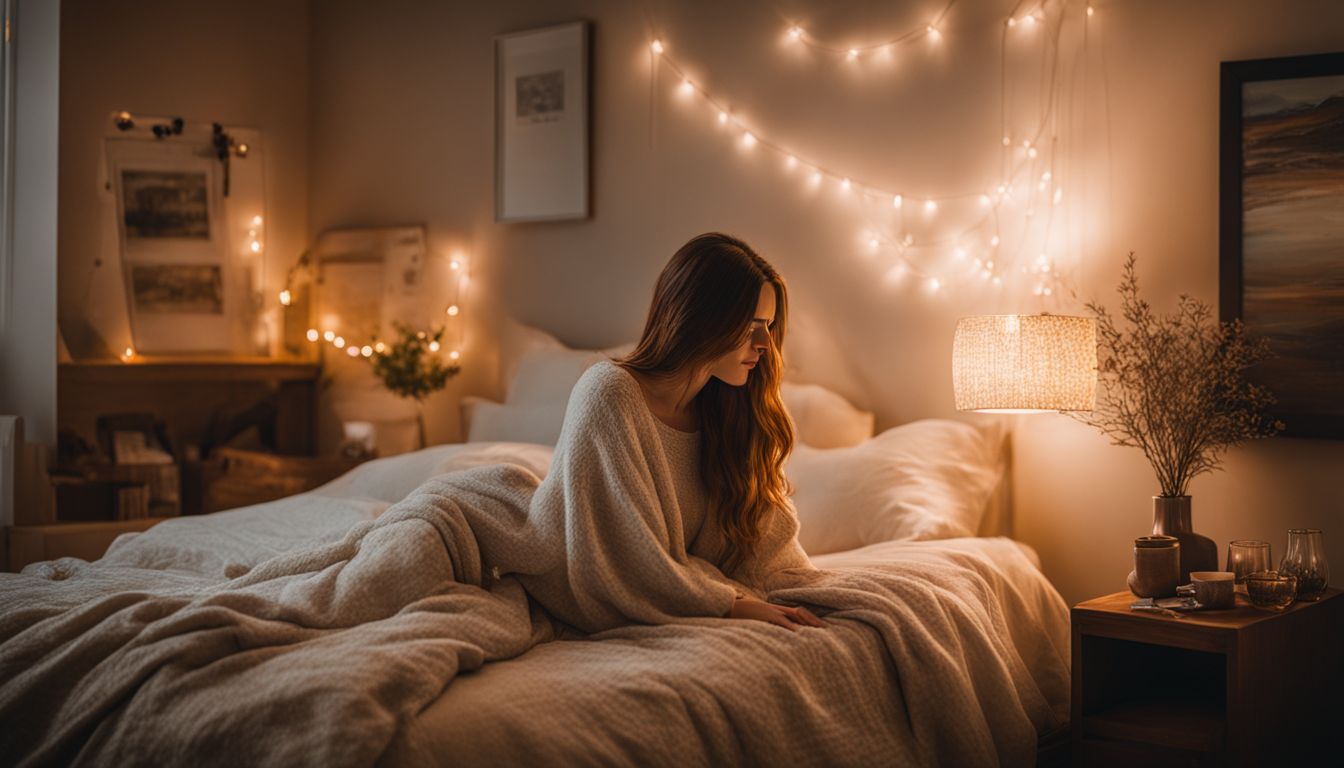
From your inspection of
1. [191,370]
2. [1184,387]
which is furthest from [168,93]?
[1184,387]

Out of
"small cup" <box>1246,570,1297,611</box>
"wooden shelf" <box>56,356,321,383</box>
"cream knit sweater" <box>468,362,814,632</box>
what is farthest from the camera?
"wooden shelf" <box>56,356,321,383</box>

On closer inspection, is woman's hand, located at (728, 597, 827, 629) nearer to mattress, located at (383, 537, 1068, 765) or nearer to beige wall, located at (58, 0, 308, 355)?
mattress, located at (383, 537, 1068, 765)

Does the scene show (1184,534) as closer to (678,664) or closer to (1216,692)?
(1216,692)

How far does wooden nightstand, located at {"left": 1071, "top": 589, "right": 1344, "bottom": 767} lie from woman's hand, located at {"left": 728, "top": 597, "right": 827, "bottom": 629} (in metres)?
0.63

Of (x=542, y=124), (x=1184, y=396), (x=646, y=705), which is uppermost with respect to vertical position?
(x=542, y=124)

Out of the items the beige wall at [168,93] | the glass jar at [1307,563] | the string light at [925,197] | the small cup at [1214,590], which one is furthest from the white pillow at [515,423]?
the glass jar at [1307,563]

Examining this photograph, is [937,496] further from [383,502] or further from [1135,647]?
[383,502]

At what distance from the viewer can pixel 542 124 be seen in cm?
412

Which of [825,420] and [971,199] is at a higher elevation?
[971,199]

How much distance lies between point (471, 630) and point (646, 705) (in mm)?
291

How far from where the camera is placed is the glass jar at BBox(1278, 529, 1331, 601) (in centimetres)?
259

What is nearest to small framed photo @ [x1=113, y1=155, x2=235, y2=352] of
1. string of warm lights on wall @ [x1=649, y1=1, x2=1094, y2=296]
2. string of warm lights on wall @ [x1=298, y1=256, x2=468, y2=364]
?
string of warm lights on wall @ [x1=298, y1=256, x2=468, y2=364]

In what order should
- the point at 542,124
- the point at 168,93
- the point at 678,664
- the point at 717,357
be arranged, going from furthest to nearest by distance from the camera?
1. the point at 168,93
2. the point at 542,124
3. the point at 717,357
4. the point at 678,664

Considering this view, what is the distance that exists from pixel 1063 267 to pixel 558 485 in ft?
5.09
